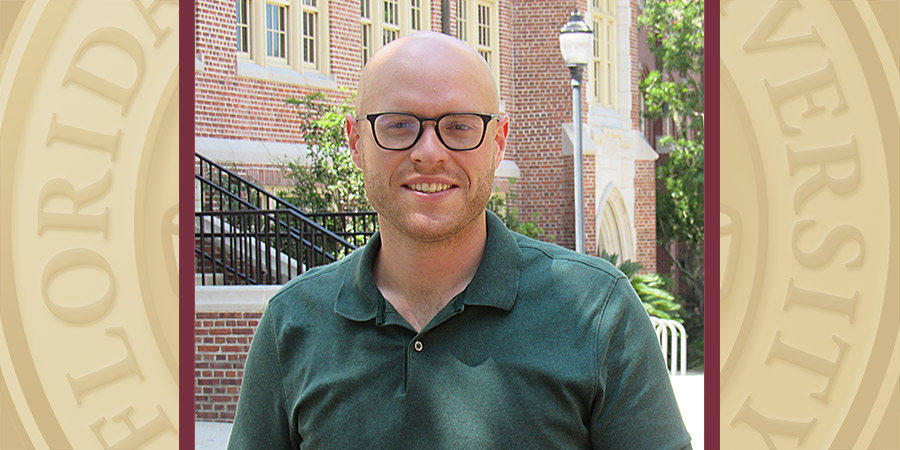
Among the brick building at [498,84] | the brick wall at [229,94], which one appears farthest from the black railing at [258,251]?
the brick wall at [229,94]

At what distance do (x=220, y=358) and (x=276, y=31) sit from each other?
6.81 m

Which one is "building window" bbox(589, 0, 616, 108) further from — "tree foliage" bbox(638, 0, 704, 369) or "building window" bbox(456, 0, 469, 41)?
"building window" bbox(456, 0, 469, 41)

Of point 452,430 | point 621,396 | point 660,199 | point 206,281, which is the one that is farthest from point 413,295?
point 660,199

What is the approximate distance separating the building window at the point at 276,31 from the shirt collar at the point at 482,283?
12781mm

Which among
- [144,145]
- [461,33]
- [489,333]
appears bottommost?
[489,333]

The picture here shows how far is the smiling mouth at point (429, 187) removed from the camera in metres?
1.73

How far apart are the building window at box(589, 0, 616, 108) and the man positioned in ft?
62.8

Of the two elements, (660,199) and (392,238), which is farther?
(660,199)

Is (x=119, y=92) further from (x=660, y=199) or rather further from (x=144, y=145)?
(x=660, y=199)

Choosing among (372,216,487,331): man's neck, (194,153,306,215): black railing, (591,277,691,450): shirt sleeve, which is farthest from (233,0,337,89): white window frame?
(591,277,691,450): shirt sleeve

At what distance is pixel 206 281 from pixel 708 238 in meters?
8.16

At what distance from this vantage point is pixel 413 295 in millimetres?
1838

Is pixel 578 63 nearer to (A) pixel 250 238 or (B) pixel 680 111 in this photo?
(A) pixel 250 238

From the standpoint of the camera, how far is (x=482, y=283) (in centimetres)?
176
